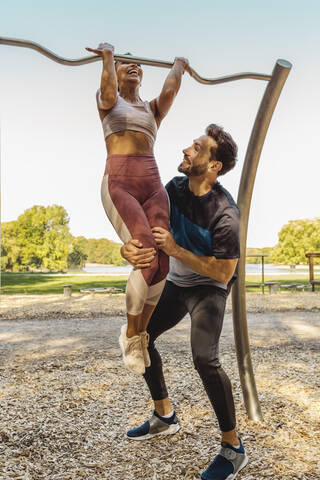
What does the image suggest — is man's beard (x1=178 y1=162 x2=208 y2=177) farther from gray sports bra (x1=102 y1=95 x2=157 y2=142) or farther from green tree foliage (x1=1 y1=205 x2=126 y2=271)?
green tree foliage (x1=1 y1=205 x2=126 y2=271)

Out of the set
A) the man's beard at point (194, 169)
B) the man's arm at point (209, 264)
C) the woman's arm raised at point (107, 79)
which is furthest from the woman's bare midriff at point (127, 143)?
the man's arm at point (209, 264)

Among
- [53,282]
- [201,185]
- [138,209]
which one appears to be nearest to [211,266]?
[201,185]

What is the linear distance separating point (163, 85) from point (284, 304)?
32.3 ft

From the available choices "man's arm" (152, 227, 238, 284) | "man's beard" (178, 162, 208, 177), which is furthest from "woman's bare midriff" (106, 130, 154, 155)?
"man's arm" (152, 227, 238, 284)

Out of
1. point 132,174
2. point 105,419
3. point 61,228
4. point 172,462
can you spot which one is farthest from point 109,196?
point 61,228

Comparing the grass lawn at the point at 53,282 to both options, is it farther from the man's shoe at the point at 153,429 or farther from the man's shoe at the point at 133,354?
the man's shoe at the point at 133,354

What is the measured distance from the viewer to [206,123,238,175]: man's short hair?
2.35 metres

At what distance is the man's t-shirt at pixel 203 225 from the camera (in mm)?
2334

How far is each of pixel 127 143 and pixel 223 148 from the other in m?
0.56

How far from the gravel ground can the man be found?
436 millimetres

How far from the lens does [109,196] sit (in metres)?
2.04

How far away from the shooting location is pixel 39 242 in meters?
25.0

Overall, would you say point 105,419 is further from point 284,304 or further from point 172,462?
point 284,304

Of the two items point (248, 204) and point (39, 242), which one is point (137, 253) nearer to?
point (248, 204)
